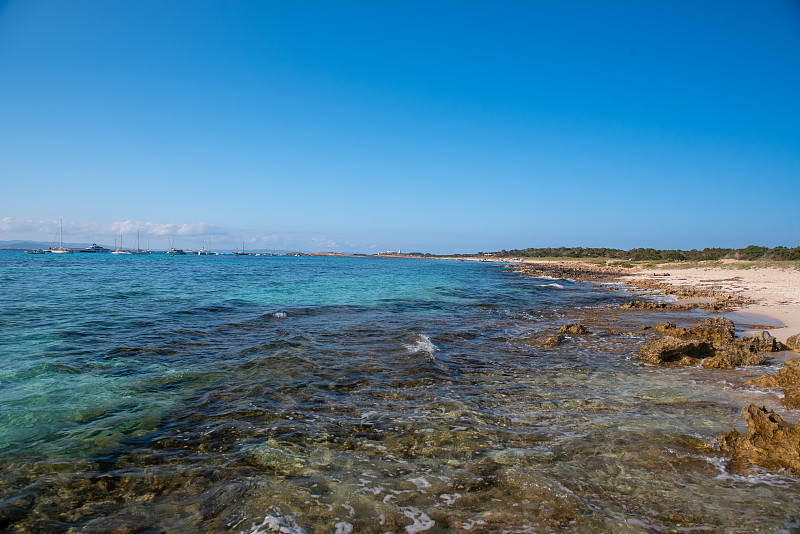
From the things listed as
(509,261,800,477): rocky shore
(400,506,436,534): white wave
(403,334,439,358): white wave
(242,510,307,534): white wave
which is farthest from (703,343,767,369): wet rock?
(242,510,307,534): white wave

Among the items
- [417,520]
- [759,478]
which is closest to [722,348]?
[759,478]

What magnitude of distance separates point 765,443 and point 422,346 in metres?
7.80

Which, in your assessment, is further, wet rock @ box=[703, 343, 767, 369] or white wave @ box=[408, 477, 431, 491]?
wet rock @ box=[703, 343, 767, 369]

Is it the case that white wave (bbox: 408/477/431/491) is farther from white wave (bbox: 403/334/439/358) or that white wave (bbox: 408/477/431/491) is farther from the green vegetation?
the green vegetation

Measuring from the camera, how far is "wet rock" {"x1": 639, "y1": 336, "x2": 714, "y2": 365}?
9883 millimetres

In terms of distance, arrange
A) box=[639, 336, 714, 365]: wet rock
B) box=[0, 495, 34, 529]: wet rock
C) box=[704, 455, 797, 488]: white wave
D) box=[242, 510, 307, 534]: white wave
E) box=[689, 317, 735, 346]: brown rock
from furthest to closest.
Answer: box=[689, 317, 735, 346]: brown rock
box=[639, 336, 714, 365]: wet rock
box=[704, 455, 797, 488]: white wave
box=[0, 495, 34, 529]: wet rock
box=[242, 510, 307, 534]: white wave

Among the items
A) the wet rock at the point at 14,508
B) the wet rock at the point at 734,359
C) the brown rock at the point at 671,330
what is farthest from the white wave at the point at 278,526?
the brown rock at the point at 671,330

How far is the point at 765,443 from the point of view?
492cm

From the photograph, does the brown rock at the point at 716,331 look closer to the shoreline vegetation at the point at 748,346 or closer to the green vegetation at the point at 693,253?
the shoreline vegetation at the point at 748,346

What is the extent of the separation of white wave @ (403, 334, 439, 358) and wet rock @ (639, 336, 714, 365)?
5.72 meters

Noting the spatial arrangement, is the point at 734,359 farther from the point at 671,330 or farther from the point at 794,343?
the point at 671,330

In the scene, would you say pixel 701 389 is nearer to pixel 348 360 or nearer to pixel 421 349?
pixel 421 349

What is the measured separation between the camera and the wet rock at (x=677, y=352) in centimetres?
988

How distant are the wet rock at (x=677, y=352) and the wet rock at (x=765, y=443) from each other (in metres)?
4.92
